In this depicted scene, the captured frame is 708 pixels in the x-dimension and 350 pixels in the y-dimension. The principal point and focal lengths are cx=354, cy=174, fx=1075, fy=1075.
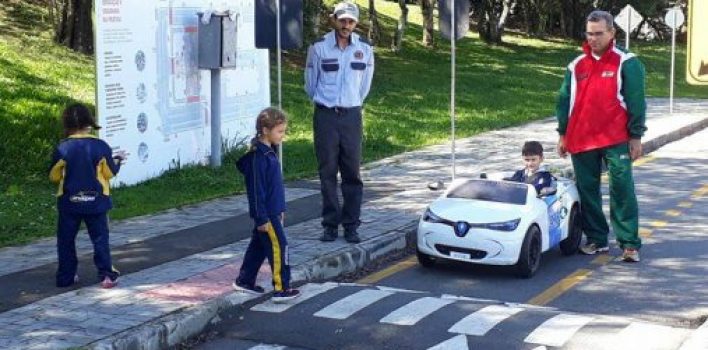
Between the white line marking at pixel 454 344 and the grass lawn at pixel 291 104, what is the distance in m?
4.76

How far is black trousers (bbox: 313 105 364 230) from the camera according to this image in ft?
32.2

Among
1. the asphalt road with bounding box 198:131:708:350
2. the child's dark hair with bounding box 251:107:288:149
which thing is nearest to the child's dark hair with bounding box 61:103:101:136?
the child's dark hair with bounding box 251:107:288:149

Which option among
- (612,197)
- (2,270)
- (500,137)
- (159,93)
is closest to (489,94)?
(500,137)

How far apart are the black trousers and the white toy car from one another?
0.82 meters

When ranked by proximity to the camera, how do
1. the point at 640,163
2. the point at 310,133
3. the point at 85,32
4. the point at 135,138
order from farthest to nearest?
the point at 85,32
the point at 310,133
the point at 640,163
the point at 135,138

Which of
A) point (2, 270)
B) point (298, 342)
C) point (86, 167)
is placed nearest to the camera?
point (298, 342)

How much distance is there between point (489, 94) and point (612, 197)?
17.8m

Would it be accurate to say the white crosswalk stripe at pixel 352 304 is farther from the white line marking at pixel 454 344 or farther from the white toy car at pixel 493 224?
the white toy car at pixel 493 224

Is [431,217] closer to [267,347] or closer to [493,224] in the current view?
[493,224]

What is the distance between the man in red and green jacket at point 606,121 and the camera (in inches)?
377

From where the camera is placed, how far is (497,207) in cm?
933

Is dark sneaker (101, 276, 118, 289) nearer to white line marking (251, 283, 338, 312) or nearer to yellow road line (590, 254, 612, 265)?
white line marking (251, 283, 338, 312)

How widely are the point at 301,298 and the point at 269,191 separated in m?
0.92

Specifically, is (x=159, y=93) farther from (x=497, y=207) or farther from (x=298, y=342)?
(x=298, y=342)
